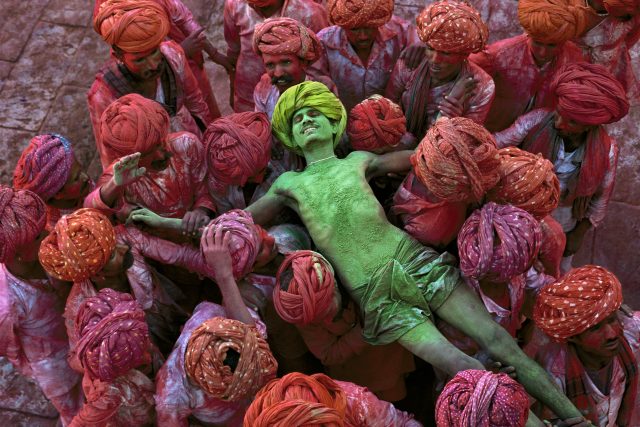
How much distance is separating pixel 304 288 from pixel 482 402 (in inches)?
33.8

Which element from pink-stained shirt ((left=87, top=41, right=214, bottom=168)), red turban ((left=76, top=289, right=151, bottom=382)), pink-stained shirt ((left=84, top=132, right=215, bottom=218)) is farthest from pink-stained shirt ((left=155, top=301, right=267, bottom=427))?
pink-stained shirt ((left=87, top=41, right=214, bottom=168))

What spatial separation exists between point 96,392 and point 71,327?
0.42m

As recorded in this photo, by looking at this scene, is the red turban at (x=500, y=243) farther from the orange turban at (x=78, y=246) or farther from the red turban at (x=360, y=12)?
the orange turban at (x=78, y=246)

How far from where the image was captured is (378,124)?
466 centimetres

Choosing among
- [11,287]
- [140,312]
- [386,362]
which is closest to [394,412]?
[386,362]

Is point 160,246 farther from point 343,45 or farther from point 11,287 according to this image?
point 343,45

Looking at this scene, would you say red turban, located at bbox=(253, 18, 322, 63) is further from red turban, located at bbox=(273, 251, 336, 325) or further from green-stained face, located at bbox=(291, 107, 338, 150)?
red turban, located at bbox=(273, 251, 336, 325)

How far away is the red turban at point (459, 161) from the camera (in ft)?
13.5

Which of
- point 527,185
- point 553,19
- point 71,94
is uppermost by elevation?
point 553,19

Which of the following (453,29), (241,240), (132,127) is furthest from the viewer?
(453,29)

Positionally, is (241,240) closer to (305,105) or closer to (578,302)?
(305,105)

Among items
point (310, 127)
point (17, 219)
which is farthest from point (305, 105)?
point (17, 219)

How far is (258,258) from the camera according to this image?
4.31 m

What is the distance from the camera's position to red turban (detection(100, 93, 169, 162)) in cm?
446
